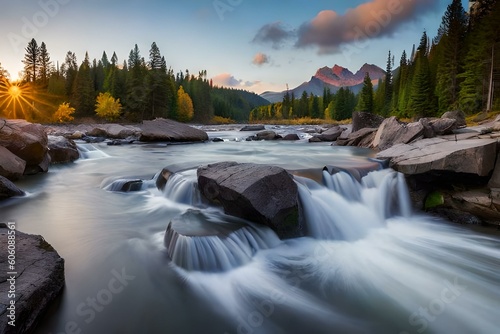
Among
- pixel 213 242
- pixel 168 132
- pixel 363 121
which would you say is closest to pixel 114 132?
pixel 168 132

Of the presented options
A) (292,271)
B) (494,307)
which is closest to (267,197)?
(292,271)

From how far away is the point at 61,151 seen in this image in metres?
15.5

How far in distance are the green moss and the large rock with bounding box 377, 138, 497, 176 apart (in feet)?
2.63

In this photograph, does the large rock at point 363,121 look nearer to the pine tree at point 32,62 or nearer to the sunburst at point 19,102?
the sunburst at point 19,102

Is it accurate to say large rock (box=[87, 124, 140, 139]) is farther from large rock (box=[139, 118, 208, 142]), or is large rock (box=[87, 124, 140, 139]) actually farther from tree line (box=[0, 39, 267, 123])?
tree line (box=[0, 39, 267, 123])

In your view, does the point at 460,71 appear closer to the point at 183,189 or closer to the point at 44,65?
the point at 183,189

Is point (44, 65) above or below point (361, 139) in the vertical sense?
above

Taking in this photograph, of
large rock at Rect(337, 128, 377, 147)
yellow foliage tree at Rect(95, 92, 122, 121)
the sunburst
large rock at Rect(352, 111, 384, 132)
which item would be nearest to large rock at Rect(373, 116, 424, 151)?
large rock at Rect(337, 128, 377, 147)

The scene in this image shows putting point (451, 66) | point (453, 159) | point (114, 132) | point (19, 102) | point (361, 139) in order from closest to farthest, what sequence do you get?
point (453, 159), point (361, 139), point (114, 132), point (451, 66), point (19, 102)

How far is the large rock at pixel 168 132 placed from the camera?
2503 cm

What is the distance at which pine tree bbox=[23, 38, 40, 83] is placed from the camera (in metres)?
78.8

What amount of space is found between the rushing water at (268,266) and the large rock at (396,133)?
5.56 m

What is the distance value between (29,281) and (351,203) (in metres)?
7.25

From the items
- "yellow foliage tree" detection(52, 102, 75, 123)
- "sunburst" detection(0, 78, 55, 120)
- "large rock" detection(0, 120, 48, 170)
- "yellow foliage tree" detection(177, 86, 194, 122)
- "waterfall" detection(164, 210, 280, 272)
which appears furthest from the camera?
"yellow foliage tree" detection(177, 86, 194, 122)
